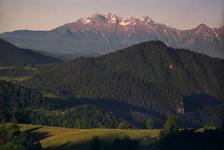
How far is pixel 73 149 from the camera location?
80.0 metres

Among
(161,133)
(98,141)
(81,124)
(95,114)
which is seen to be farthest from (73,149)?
(95,114)

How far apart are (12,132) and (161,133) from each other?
21.9 meters

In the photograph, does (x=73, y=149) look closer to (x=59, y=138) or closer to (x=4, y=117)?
(x=59, y=138)

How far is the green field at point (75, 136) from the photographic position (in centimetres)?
8266

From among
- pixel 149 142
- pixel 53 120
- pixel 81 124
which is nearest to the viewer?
pixel 149 142

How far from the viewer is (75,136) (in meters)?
89.5

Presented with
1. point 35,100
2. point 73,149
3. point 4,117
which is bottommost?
point 73,149

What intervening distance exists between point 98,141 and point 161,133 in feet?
46.9

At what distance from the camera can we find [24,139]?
74375 millimetres

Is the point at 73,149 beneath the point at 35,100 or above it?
beneath

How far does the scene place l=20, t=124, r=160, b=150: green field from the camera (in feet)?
271

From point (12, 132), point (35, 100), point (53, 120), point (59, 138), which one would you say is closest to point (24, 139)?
point (12, 132)

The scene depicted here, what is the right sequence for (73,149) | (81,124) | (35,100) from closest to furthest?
1. (73,149)
2. (81,124)
3. (35,100)

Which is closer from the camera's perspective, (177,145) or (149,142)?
(177,145)
